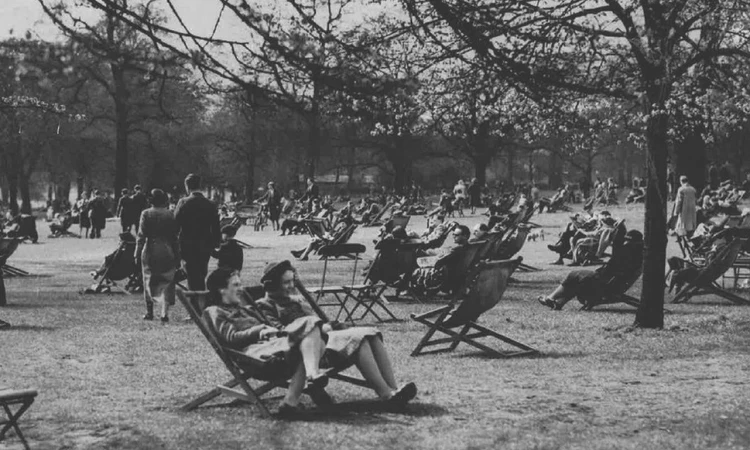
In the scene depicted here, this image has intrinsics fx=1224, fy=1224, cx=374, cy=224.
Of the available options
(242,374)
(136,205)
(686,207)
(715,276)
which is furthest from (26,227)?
(242,374)

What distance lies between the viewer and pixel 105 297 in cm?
1833

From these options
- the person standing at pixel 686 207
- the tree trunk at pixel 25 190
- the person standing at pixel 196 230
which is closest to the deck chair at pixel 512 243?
the person standing at pixel 196 230

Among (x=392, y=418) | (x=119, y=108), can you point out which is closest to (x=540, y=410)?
(x=392, y=418)

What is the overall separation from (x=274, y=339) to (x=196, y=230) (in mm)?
6597

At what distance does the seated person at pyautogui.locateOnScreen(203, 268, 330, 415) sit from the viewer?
309 inches

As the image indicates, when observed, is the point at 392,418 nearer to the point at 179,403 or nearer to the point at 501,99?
the point at 179,403

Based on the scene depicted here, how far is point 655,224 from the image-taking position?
1279cm

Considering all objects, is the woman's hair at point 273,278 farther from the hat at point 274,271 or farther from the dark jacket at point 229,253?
the dark jacket at point 229,253

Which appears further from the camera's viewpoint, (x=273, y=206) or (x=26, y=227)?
(x=273, y=206)

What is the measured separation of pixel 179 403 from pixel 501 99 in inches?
325

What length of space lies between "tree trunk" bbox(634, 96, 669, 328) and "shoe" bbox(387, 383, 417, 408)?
207 inches

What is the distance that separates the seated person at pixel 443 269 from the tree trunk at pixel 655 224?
11.6ft

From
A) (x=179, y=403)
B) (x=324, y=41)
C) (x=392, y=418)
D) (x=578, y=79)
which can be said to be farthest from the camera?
(x=578, y=79)

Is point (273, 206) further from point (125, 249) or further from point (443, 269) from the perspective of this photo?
point (443, 269)
